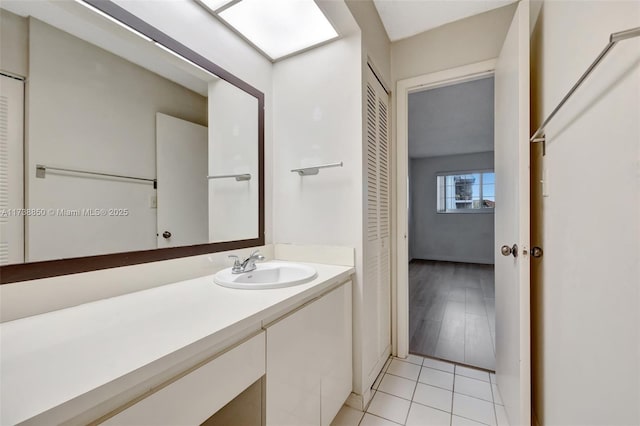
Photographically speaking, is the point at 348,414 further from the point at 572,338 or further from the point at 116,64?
the point at 116,64

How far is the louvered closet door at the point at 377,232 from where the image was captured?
1.60 m

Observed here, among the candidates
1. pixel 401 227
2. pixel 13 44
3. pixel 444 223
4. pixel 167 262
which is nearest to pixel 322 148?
pixel 401 227

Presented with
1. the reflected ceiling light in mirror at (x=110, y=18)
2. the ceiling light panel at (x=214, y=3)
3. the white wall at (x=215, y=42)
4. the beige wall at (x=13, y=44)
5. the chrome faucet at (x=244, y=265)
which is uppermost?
the ceiling light panel at (x=214, y=3)

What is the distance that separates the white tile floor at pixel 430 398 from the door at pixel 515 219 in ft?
0.44

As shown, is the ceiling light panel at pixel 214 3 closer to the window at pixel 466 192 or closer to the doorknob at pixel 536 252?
the doorknob at pixel 536 252

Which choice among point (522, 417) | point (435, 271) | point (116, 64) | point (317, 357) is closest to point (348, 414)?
point (317, 357)

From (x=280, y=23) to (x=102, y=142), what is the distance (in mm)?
1126

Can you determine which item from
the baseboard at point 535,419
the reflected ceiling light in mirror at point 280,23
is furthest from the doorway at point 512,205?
the reflected ceiling light in mirror at point 280,23

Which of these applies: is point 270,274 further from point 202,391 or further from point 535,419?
point 535,419

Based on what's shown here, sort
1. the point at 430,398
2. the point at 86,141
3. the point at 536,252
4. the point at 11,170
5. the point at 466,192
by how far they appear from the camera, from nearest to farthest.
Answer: the point at 11,170 → the point at 86,141 → the point at 536,252 → the point at 430,398 → the point at 466,192

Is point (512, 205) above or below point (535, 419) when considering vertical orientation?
above

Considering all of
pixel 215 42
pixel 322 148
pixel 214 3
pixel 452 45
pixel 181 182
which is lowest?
pixel 181 182

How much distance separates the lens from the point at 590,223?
0.78 m

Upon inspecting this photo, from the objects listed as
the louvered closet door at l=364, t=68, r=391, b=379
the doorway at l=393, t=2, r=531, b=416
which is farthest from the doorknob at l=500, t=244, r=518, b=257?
the louvered closet door at l=364, t=68, r=391, b=379
